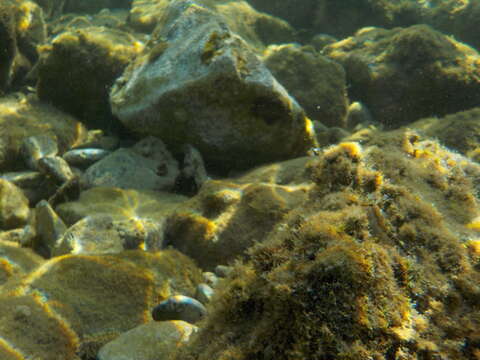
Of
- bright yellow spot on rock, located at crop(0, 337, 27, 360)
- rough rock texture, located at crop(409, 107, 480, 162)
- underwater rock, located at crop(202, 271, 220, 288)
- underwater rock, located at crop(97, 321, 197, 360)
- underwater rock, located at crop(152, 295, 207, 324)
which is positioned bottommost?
underwater rock, located at crop(202, 271, 220, 288)

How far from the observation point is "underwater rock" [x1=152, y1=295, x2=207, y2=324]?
2.73 meters

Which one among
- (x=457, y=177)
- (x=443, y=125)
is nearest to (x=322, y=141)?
(x=443, y=125)

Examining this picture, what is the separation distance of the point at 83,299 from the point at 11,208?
2.15m

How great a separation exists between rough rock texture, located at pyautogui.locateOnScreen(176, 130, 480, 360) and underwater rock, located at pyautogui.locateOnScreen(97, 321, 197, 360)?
458mm

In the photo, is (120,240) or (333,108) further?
(333,108)

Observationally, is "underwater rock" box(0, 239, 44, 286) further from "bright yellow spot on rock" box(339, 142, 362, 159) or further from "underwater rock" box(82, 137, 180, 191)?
"bright yellow spot on rock" box(339, 142, 362, 159)

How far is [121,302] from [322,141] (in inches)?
174

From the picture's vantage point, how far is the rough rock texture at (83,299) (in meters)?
2.46

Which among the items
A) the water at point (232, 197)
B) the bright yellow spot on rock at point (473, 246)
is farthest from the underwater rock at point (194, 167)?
the bright yellow spot on rock at point (473, 246)

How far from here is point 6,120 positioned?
555 cm

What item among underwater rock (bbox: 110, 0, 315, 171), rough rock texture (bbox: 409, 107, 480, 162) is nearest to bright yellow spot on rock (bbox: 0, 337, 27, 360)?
underwater rock (bbox: 110, 0, 315, 171)

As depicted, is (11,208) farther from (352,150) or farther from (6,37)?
(352,150)

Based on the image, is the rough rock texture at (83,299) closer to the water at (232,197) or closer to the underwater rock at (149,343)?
the water at (232,197)

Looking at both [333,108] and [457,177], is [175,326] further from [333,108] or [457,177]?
[333,108]
